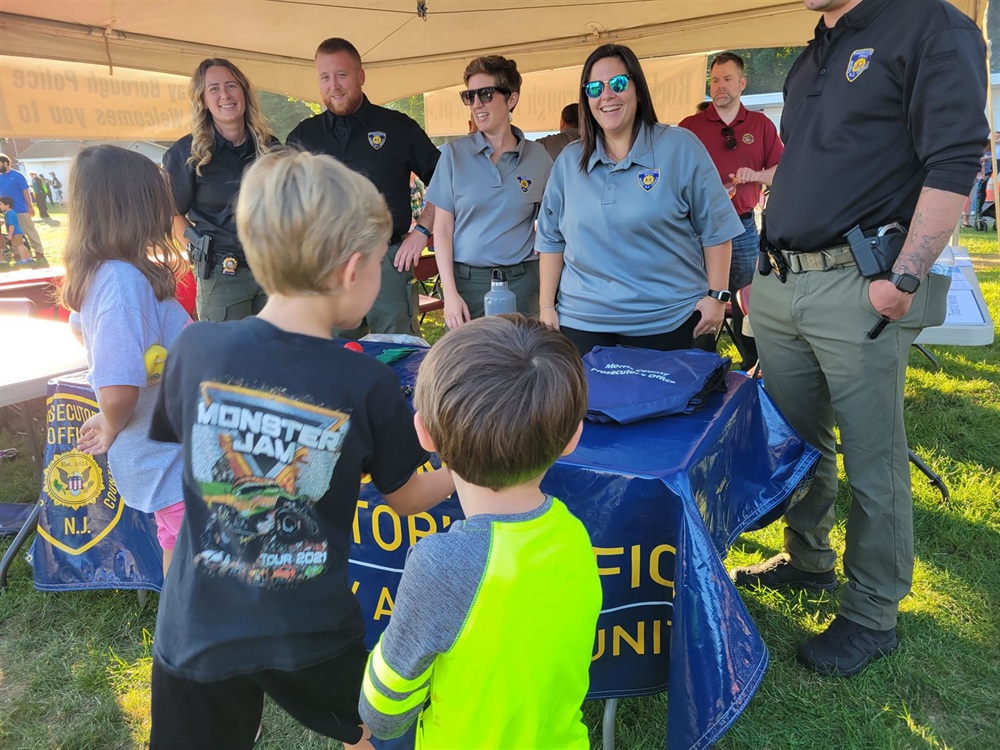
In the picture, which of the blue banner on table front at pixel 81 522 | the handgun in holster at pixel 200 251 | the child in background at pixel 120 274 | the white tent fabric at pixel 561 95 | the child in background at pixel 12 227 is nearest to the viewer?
the child in background at pixel 120 274

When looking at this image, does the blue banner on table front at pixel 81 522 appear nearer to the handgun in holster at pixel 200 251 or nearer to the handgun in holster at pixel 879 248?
the handgun in holster at pixel 200 251

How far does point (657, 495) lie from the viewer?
1.43 m

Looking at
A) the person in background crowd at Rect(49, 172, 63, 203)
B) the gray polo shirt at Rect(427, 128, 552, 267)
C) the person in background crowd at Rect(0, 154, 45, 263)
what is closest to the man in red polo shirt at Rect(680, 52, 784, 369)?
the gray polo shirt at Rect(427, 128, 552, 267)

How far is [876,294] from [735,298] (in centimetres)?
265

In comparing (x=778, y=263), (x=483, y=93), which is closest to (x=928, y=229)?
(x=778, y=263)

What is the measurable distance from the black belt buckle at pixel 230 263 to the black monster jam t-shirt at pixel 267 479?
228 centimetres

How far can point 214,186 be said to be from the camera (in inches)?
126

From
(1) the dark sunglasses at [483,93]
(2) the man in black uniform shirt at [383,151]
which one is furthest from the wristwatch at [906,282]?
(2) the man in black uniform shirt at [383,151]

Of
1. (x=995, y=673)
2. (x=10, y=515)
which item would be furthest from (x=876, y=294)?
(x=10, y=515)

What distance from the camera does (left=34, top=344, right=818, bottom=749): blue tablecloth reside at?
138 centimetres

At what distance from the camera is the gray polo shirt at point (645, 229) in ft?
7.04

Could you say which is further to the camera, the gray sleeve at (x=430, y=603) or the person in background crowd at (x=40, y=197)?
the person in background crowd at (x=40, y=197)

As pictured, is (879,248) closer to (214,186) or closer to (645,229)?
(645,229)

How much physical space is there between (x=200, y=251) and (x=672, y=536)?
2705mm
